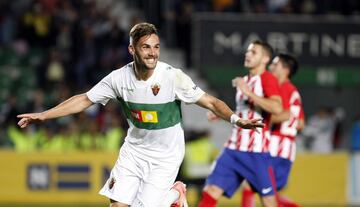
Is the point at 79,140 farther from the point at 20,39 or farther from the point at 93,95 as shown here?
the point at 93,95

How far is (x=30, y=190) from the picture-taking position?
17297 millimetres

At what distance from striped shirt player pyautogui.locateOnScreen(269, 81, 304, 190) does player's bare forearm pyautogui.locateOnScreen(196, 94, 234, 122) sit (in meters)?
2.73

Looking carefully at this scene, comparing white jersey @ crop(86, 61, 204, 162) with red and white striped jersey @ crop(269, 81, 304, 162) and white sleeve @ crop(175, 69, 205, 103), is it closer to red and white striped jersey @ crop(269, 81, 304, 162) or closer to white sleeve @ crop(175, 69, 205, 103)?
white sleeve @ crop(175, 69, 205, 103)

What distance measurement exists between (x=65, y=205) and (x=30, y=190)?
0.85 metres

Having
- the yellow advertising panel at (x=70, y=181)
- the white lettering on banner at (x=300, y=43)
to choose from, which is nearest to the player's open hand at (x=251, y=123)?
the yellow advertising panel at (x=70, y=181)

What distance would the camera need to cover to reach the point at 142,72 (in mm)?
8758

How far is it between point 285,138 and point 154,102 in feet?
10.1

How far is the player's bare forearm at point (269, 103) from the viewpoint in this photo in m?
10.3

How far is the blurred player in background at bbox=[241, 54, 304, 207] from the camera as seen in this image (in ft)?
37.4

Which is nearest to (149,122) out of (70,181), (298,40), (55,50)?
(70,181)

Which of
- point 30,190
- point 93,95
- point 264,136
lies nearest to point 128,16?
point 30,190

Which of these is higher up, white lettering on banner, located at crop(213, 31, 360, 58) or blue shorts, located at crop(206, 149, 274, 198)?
white lettering on banner, located at crop(213, 31, 360, 58)

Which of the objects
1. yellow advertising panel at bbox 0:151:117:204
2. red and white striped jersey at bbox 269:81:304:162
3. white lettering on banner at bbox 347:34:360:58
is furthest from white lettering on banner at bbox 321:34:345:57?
red and white striped jersey at bbox 269:81:304:162

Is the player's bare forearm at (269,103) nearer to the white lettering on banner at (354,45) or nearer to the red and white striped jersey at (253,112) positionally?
the red and white striped jersey at (253,112)
